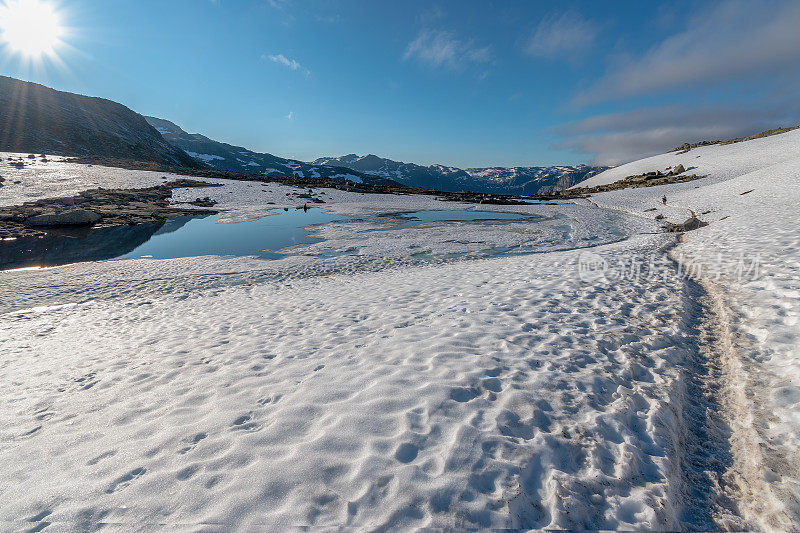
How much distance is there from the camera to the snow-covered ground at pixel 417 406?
3.43m

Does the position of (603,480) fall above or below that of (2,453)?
above

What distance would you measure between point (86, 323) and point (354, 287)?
28.3 ft

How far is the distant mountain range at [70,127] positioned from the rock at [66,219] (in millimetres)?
77683

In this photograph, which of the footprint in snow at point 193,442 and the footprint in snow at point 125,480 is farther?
the footprint in snow at point 193,442

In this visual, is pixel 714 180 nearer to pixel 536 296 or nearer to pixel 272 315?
pixel 536 296

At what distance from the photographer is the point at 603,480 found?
376cm

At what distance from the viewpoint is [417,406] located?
4.90 metres

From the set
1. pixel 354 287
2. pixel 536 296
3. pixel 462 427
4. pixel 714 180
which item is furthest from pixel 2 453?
pixel 714 180

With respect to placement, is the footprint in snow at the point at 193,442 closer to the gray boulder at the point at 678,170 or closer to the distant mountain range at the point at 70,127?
the gray boulder at the point at 678,170

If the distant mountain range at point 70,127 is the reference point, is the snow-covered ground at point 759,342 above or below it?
below

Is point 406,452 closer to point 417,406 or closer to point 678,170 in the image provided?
point 417,406

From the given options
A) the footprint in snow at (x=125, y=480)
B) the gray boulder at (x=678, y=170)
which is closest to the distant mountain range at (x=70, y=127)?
the footprint in snow at (x=125, y=480)

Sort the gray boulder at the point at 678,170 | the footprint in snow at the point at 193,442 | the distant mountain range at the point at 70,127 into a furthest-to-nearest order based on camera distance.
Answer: the distant mountain range at the point at 70,127
the gray boulder at the point at 678,170
the footprint in snow at the point at 193,442

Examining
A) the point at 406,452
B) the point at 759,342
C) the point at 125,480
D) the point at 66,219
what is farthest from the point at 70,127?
the point at 759,342
